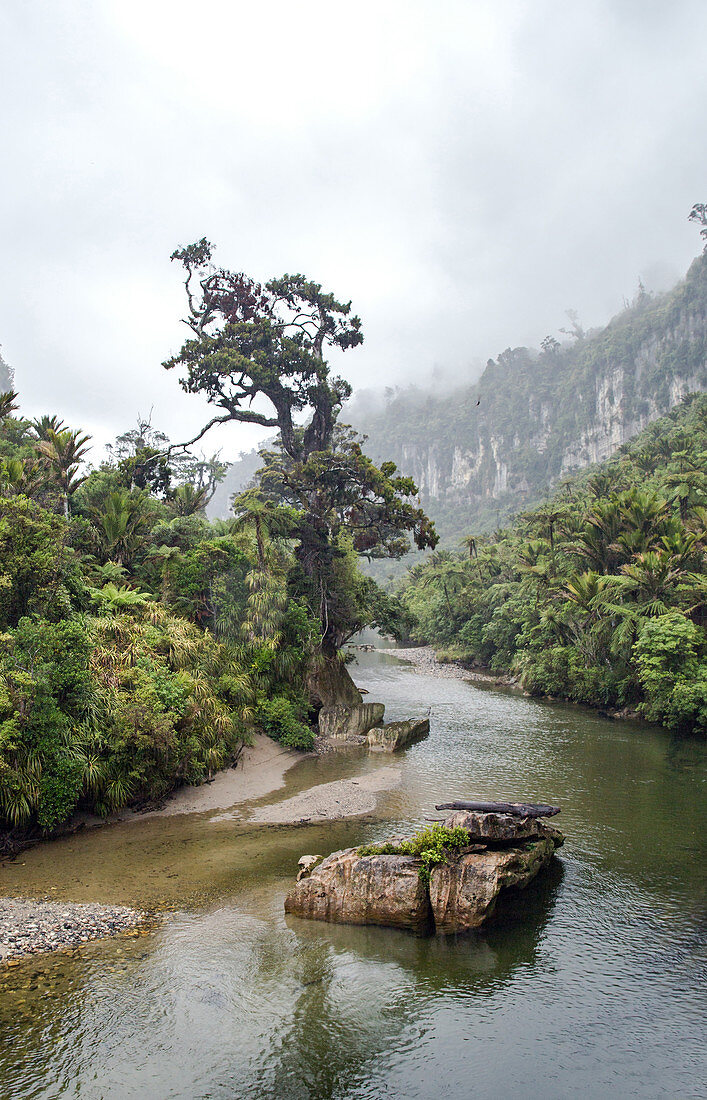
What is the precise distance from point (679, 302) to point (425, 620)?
8959 cm

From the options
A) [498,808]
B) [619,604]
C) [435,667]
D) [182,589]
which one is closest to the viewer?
[498,808]

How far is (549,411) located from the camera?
479 ft

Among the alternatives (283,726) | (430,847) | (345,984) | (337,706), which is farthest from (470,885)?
(337,706)

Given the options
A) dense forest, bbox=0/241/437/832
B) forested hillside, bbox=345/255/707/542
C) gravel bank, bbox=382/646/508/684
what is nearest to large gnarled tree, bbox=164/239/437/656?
dense forest, bbox=0/241/437/832

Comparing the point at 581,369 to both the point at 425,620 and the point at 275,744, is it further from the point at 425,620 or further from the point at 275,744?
the point at 275,744

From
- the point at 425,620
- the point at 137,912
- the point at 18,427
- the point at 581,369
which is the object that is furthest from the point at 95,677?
the point at 581,369

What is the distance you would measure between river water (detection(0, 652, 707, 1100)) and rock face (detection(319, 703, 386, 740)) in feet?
28.4

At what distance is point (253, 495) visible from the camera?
1003 inches

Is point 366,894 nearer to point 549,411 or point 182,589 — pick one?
point 182,589

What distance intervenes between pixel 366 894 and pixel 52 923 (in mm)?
4590

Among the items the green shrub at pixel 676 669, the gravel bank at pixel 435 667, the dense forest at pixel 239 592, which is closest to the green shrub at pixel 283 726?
the dense forest at pixel 239 592

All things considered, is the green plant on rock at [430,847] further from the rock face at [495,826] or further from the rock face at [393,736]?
the rock face at [393,736]

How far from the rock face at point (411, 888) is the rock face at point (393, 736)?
10.8 m

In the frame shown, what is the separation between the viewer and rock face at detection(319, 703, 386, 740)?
22.1m
